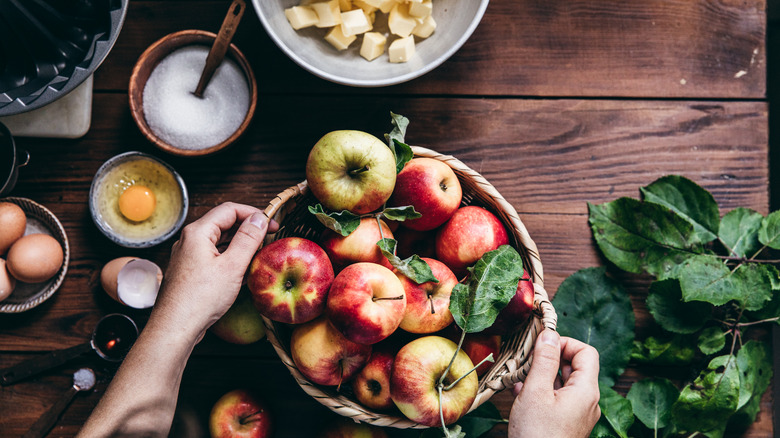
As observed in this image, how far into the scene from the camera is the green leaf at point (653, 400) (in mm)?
1065

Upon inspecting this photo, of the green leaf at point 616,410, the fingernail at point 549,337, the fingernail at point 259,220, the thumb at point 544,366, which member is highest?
the fingernail at point 259,220

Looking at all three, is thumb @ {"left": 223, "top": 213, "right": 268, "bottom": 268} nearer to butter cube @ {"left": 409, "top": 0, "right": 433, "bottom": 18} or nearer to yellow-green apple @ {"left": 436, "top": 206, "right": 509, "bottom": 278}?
yellow-green apple @ {"left": 436, "top": 206, "right": 509, "bottom": 278}

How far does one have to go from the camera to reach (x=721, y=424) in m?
1.04

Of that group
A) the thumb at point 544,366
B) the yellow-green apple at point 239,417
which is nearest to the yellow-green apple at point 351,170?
the thumb at point 544,366

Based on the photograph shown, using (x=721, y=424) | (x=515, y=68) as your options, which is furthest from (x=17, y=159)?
(x=721, y=424)

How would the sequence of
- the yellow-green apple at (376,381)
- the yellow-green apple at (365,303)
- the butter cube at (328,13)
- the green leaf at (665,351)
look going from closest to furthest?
the yellow-green apple at (365,303)
the yellow-green apple at (376,381)
the butter cube at (328,13)
the green leaf at (665,351)

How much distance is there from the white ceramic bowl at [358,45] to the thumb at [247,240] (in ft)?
0.99

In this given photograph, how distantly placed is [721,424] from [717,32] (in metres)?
0.80

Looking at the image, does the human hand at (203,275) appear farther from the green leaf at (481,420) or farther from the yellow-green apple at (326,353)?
the green leaf at (481,420)

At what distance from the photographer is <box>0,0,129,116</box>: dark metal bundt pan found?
2.95 feet

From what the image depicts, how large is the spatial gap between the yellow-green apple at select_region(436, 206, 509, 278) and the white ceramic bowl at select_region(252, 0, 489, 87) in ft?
0.91

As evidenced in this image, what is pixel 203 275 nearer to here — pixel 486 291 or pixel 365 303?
pixel 365 303

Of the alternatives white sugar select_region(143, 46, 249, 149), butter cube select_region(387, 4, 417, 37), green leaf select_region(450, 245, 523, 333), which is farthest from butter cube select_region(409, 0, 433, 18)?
green leaf select_region(450, 245, 523, 333)

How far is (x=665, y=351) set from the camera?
42.9 inches
